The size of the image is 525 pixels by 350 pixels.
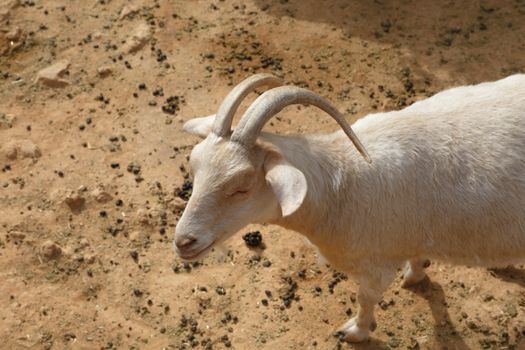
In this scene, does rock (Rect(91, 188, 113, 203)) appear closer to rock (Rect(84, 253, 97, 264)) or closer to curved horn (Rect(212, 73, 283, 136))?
rock (Rect(84, 253, 97, 264))

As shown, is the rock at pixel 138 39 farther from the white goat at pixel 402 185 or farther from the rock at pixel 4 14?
the white goat at pixel 402 185

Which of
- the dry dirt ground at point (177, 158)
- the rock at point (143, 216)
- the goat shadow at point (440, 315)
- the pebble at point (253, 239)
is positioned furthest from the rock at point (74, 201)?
the goat shadow at point (440, 315)

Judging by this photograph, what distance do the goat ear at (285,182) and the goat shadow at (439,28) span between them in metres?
5.23

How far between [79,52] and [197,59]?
188cm

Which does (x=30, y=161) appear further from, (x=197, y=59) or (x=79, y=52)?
(x=197, y=59)

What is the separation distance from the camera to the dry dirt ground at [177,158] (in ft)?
22.9

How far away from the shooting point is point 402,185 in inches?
225

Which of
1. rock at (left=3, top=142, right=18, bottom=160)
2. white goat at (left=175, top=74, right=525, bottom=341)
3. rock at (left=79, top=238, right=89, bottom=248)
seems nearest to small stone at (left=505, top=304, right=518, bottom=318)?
white goat at (left=175, top=74, right=525, bottom=341)

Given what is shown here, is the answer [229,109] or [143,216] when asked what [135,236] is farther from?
[229,109]

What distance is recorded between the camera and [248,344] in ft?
22.4

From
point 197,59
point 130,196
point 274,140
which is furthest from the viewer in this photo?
point 197,59

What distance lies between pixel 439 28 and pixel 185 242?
6.80m

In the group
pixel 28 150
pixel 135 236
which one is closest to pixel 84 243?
pixel 135 236

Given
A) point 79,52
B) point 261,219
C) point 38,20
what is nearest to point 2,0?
point 38,20
